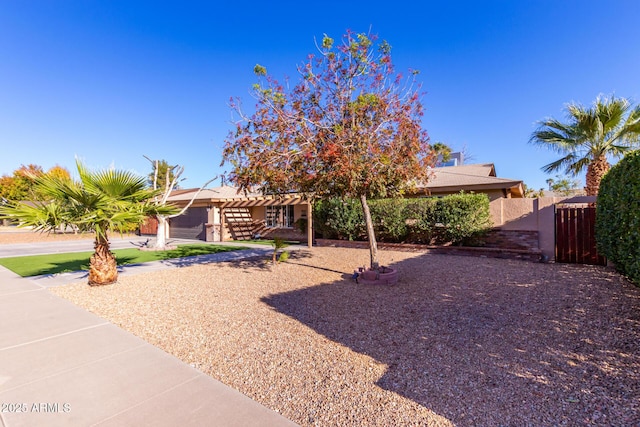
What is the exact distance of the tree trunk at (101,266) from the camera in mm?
7418

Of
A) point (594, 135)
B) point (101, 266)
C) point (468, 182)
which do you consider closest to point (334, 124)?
point (101, 266)

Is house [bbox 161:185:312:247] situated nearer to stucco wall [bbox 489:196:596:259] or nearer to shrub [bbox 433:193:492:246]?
shrub [bbox 433:193:492:246]

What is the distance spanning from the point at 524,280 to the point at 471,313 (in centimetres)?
340

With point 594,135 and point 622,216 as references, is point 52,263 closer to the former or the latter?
point 622,216

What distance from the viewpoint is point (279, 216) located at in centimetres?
2088

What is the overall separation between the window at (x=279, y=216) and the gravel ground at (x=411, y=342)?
12463 mm

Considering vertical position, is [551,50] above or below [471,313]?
above

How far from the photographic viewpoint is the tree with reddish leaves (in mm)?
7094

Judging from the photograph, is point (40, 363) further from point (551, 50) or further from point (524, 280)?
point (551, 50)

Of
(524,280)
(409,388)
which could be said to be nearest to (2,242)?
(409,388)

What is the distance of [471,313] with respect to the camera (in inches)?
203

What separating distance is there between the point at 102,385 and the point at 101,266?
5452 mm

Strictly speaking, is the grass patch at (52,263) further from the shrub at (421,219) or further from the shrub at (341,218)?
the shrub at (421,219)

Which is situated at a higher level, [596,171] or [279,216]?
[596,171]
